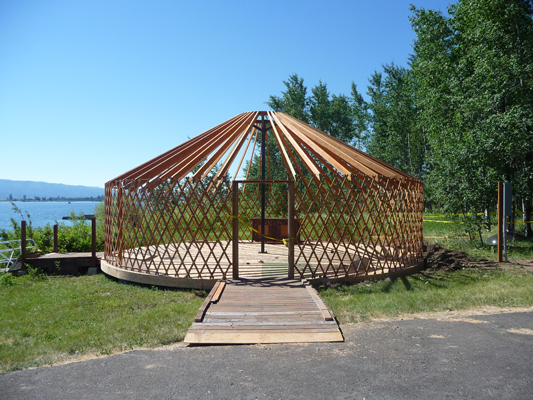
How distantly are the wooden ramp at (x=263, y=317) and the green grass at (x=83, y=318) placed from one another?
0.25 metres

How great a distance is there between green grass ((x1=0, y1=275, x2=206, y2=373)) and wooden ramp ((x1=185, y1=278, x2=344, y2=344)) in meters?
0.25

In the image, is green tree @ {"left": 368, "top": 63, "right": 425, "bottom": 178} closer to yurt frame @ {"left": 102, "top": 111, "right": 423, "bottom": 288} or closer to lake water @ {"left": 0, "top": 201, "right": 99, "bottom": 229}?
yurt frame @ {"left": 102, "top": 111, "right": 423, "bottom": 288}

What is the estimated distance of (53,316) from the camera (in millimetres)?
4062

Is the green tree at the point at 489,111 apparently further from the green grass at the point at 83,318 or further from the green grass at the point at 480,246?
the green grass at the point at 83,318

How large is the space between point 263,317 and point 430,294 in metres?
2.20

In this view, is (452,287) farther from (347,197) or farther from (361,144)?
(361,144)

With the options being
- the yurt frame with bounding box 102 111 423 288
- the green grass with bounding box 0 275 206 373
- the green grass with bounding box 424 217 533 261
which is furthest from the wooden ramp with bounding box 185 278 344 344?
the green grass with bounding box 424 217 533 261

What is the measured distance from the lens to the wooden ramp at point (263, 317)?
10.4ft

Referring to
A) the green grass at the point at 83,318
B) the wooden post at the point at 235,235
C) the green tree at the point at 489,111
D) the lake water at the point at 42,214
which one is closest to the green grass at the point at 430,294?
the wooden post at the point at 235,235

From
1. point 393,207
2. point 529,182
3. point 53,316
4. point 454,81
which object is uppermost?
point 454,81

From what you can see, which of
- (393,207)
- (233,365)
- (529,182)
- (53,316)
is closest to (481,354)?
(233,365)

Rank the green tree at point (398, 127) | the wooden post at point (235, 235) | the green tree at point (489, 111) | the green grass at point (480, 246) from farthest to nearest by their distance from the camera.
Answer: the green tree at point (398, 127)
the green tree at point (489, 111)
the green grass at point (480, 246)
the wooden post at point (235, 235)

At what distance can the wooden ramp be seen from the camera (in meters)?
3.17

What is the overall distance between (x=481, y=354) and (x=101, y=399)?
261 cm
